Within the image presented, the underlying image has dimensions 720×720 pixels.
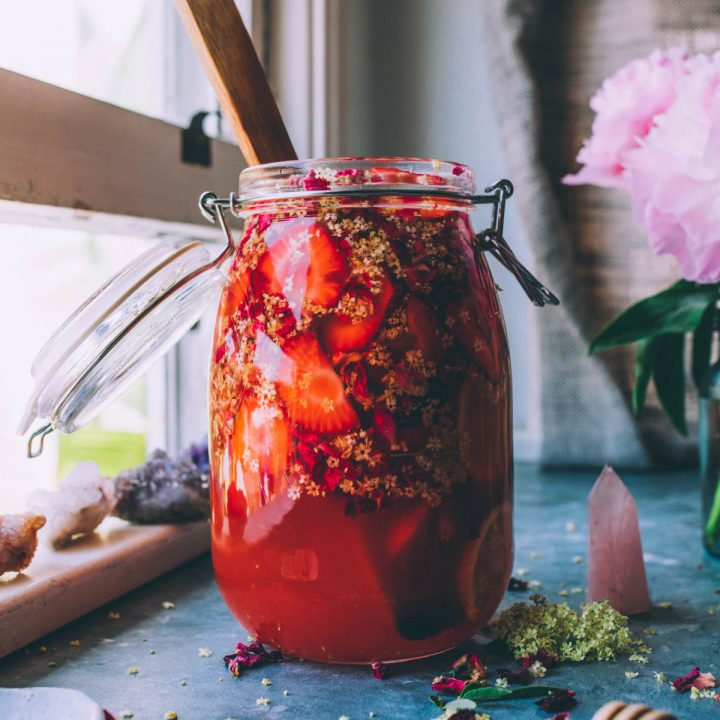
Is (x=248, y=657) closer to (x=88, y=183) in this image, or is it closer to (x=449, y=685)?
(x=449, y=685)

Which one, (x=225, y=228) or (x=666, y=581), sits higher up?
(x=225, y=228)

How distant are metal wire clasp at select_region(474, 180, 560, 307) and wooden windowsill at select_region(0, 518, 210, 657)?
15.3 inches

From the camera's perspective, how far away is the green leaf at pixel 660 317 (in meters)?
0.89

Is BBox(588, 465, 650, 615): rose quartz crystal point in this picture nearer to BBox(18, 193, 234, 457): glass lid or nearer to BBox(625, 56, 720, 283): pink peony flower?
BBox(625, 56, 720, 283): pink peony flower

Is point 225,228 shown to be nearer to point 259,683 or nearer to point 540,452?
point 259,683

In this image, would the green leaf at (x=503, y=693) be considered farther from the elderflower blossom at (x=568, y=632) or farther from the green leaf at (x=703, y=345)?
the green leaf at (x=703, y=345)

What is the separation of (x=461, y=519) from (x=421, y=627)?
0.07 meters

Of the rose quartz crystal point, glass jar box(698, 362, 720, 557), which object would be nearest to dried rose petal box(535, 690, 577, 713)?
the rose quartz crystal point

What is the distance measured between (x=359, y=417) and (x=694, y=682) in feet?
0.89

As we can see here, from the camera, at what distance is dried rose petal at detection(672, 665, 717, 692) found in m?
0.58

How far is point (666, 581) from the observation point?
82 cm

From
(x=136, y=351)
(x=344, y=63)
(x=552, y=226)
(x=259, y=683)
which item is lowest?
(x=259, y=683)

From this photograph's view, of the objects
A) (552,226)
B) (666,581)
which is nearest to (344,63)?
(552,226)

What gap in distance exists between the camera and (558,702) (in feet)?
1.81
